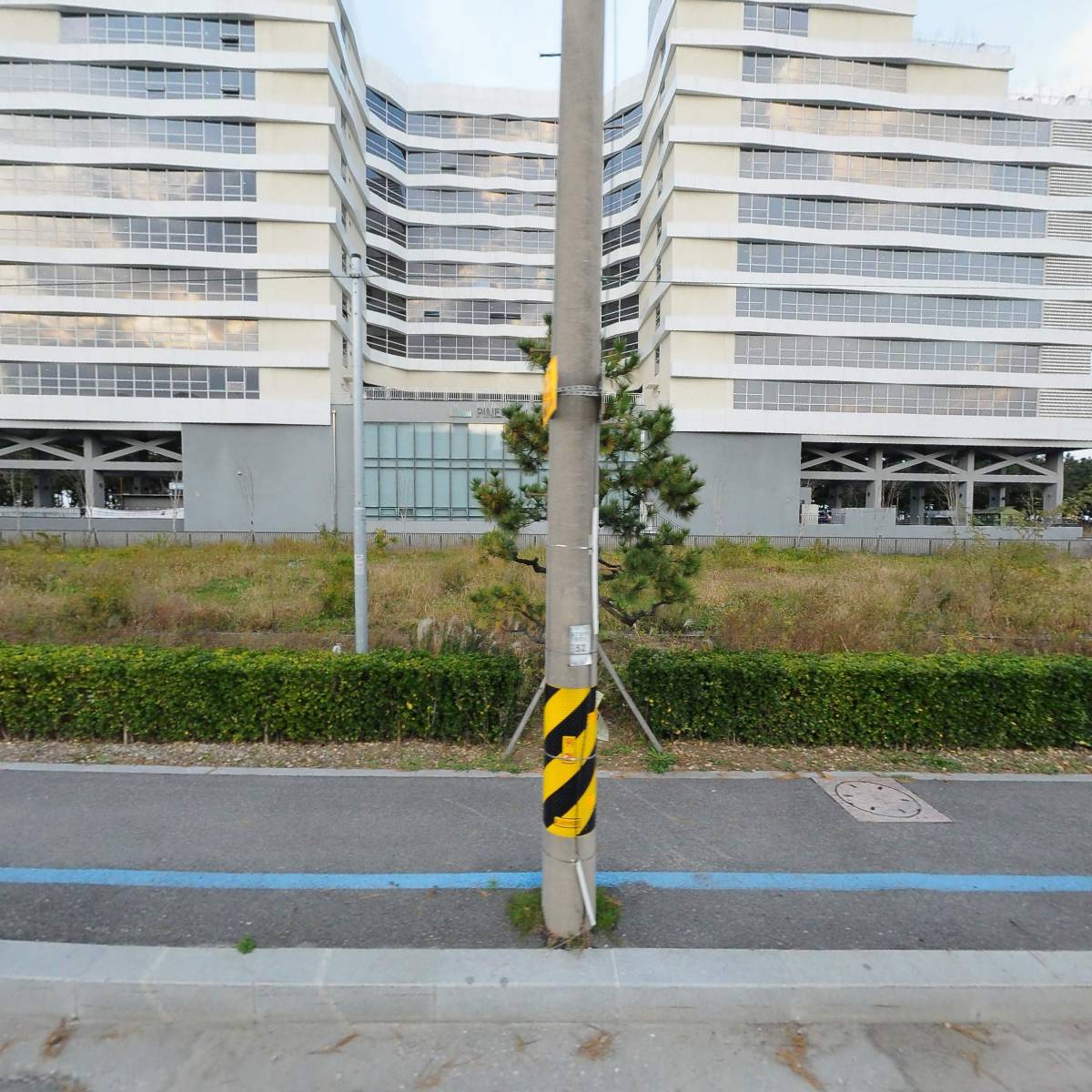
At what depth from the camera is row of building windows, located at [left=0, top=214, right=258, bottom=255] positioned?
3027 centimetres

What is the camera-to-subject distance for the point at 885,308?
32.8m

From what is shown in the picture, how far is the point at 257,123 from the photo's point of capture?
30.1m

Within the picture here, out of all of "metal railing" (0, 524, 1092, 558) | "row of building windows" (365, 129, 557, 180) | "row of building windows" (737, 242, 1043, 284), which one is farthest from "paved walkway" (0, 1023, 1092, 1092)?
"row of building windows" (365, 129, 557, 180)

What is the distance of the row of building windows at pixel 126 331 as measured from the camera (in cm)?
3039

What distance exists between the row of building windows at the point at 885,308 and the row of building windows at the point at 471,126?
2098 cm

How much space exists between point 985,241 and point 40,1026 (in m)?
44.7

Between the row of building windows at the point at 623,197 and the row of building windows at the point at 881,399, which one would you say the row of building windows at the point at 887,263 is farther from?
the row of building windows at the point at 623,197

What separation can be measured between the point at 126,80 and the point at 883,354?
4269 cm

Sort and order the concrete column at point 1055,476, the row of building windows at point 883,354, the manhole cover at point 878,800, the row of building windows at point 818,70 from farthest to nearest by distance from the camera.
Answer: the concrete column at point 1055,476 → the row of building windows at point 883,354 → the row of building windows at point 818,70 → the manhole cover at point 878,800

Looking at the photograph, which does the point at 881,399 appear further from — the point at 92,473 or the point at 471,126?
the point at 92,473

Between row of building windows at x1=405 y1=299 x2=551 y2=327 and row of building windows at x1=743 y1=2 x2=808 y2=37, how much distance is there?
18.5 metres

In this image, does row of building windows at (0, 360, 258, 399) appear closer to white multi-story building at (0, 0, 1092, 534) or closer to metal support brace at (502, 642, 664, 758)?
white multi-story building at (0, 0, 1092, 534)

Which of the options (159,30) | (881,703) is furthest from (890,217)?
(159,30)

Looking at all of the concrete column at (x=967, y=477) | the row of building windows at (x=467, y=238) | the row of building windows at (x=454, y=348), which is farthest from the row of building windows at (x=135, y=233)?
the concrete column at (x=967, y=477)
